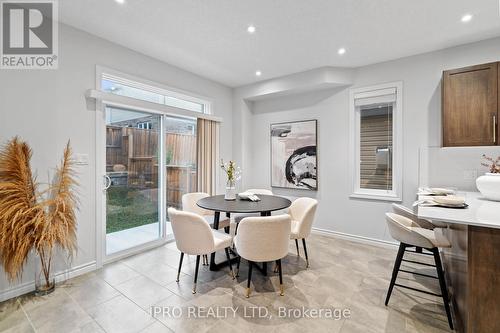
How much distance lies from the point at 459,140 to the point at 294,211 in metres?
2.18

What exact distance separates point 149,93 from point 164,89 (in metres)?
0.23

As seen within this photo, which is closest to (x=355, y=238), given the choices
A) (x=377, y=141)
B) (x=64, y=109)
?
(x=377, y=141)

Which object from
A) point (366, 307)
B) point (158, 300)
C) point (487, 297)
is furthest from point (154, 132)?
point (487, 297)

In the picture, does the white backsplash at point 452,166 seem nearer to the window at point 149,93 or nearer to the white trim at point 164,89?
the white trim at point 164,89

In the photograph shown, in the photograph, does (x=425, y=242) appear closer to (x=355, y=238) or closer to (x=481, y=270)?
(x=481, y=270)

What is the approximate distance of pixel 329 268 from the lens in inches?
112

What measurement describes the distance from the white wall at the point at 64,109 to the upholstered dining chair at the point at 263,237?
6.56 ft

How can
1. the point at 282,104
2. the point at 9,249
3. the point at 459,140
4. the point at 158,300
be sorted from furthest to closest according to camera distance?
the point at 282,104 → the point at 459,140 → the point at 158,300 → the point at 9,249

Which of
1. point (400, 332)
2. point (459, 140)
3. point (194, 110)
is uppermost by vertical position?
point (194, 110)

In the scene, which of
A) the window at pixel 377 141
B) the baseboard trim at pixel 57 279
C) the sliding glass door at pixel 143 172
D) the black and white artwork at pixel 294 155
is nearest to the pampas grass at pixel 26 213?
the baseboard trim at pixel 57 279

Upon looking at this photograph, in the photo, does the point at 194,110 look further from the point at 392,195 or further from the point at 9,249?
the point at 392,195

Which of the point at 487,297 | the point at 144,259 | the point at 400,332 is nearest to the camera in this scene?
the point at 487,297

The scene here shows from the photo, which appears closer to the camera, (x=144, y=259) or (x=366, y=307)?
(x=366, y=307)

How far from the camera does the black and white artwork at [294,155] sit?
4.20 meters
